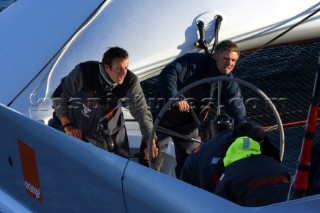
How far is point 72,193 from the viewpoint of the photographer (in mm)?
2146

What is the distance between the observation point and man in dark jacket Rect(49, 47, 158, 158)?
2785 mm

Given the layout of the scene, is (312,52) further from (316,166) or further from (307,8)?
(316,166)

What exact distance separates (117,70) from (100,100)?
174 mm

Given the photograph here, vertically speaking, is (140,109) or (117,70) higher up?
(117,70)

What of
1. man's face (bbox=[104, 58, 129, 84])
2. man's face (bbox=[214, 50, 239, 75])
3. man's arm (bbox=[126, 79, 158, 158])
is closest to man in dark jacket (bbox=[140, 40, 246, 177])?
man's face (bbox=[214, 50, 239, 75])

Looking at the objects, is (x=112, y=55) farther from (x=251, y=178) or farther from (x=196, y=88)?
(x=251, y=178)

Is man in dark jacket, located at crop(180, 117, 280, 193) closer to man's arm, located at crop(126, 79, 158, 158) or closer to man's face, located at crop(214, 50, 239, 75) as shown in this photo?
man's arm, located at crop(126, 79, 158, 158)

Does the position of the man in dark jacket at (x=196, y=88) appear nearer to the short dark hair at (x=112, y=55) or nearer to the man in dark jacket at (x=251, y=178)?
the short dark hair at (x=112, y=55)

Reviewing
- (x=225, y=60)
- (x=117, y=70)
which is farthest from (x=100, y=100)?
(x=225, y=60)

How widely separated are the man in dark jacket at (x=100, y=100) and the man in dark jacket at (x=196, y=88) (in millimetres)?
198

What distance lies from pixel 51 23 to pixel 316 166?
2.05 meters

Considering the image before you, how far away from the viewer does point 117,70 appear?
276 cm

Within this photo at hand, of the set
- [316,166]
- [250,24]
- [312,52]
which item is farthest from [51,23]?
[316,166]

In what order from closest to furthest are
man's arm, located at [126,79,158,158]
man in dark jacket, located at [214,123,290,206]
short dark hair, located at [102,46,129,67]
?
man in dark jacket, located at [214,123,290,206] < short dark hair, located at [102,46,129,67] < man's arm, located at [126,79,158,158]
